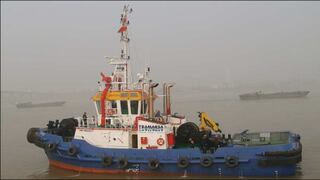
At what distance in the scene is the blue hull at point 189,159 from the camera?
10.1 m

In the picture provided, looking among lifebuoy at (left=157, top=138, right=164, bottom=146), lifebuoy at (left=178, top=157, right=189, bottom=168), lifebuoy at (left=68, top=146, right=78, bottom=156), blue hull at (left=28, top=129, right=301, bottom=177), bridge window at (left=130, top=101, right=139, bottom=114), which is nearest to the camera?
blue hull at (left=28, top=129, right=301, bottom=177)

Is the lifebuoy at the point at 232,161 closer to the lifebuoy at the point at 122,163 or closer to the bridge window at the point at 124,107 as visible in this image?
the lifebuoy at the point at 122,163

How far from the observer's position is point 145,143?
36.6 feet

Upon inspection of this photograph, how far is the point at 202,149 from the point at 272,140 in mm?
2988

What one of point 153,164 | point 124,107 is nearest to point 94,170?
point 153,164

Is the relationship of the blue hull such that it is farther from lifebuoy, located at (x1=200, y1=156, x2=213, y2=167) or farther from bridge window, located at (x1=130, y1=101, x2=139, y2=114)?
bridge window, located at (x1=130, y1=101, x2=139, y2=114)

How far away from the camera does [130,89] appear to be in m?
12.0

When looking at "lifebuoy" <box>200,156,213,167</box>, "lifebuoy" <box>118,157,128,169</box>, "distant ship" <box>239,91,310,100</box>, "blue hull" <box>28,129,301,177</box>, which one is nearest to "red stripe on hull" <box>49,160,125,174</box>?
"blue hull" <box>28,129,301,177</box>

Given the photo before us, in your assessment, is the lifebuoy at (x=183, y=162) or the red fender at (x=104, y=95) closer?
the lifebuoy at (x=183, y=162)

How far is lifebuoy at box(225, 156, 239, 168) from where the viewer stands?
1023 centimetres

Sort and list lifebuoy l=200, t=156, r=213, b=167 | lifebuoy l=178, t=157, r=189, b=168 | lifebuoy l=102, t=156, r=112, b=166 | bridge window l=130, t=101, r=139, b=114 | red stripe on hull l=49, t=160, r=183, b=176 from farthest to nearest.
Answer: bridge window l=130, t=101, r=139, b=114 → lifebuoy l=102, t=156, r=112, b=166 → red stripe on hull l=49, t=160, r=183, b=176 → lifebuoy l=178, t=157, r=189, b=168 → lifebuoy l=200, t=156, r=213, b=167

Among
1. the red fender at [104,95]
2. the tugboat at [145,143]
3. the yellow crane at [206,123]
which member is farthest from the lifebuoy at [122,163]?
the yellow crane at [206,123]

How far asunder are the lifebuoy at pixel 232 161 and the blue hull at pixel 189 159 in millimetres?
52

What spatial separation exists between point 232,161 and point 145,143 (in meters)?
2.60
